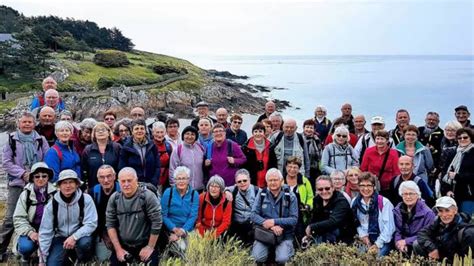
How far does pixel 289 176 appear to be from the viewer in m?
6.85

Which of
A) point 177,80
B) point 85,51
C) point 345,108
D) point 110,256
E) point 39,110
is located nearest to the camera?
point 110,256

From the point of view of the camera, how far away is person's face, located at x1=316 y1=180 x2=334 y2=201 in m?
6.39

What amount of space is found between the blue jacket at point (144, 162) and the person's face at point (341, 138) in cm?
283

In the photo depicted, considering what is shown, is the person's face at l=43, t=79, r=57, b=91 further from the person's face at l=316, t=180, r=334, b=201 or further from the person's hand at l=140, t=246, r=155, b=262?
the person's face at l=316, t=180, r=334, b=201

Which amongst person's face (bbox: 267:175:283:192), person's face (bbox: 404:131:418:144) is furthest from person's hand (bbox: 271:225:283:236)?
person's face (bbox: 404:131:418:144)

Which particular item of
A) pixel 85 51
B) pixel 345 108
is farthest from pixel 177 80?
pixel 345 108

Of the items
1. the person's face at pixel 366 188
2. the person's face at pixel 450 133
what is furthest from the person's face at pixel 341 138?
the person's face at pixel 450 133

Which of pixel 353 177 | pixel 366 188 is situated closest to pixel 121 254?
pixel 366 188

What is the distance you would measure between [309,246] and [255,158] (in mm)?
1792

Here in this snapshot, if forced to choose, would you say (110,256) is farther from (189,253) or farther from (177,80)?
(177,80)

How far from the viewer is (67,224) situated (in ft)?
19.1

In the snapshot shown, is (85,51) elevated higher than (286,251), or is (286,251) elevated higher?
(85,51)

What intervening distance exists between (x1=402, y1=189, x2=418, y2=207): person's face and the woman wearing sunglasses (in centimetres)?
Result: 450

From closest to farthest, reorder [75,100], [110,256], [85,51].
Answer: [110,256], [75,100], [85,51]
